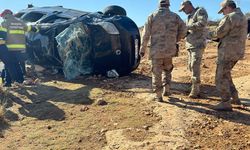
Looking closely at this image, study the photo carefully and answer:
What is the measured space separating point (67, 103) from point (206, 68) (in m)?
5.27

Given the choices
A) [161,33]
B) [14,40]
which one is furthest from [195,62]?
[14,40]

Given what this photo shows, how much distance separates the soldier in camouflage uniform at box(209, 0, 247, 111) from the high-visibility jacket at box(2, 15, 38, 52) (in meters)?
4.85

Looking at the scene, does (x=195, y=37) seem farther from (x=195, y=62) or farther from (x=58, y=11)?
(x=58, y=11)

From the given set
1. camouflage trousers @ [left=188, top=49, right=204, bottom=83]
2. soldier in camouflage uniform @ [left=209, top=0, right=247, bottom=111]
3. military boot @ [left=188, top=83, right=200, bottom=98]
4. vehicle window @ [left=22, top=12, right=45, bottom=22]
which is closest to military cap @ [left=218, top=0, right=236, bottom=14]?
soldier in camouflage uniform @ [left=209, top=0, right=247, bottom=111]

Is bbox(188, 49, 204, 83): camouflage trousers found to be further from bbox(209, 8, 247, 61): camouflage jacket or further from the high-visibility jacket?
the high-visibility jacket

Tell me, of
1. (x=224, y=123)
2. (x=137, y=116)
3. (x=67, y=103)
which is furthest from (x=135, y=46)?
(x=224, y=123)

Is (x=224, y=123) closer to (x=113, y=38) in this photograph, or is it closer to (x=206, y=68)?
(x=113, y=38)

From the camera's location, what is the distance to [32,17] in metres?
11.8

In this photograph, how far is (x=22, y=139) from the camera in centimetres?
620

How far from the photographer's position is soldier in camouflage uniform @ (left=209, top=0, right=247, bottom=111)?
6.87m

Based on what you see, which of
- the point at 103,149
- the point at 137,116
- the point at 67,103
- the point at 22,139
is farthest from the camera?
the point at 67,103

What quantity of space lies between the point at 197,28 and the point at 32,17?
220 inches

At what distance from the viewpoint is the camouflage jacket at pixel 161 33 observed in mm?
7645

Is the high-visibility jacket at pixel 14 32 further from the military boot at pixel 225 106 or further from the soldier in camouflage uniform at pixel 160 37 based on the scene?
the military boot at pixel 225 106
